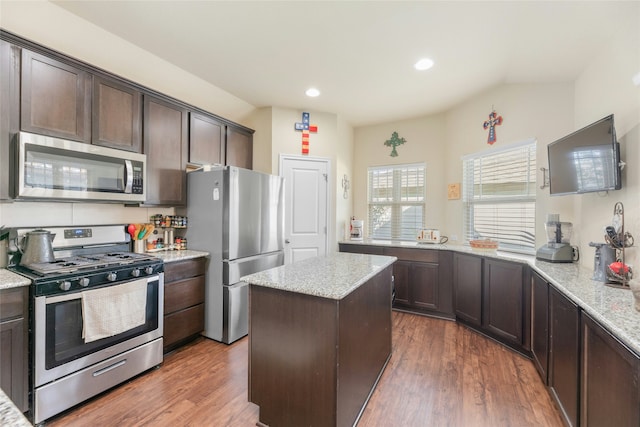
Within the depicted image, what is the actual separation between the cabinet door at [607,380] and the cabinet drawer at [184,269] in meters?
2.96

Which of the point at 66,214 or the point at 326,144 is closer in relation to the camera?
the point at 66,214

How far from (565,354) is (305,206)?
2977 millimetres

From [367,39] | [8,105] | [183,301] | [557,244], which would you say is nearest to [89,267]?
[183,301]

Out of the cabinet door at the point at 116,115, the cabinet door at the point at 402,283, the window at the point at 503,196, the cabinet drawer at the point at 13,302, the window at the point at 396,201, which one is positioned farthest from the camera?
the window at the point at 396,201

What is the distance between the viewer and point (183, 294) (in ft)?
8.82

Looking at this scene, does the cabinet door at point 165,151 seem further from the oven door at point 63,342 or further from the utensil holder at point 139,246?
the oven door at point 63,342

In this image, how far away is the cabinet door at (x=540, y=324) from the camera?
6.78 feet

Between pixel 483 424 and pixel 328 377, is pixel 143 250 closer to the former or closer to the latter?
pixel 328 377

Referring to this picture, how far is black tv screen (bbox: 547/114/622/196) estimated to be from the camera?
5.96ft

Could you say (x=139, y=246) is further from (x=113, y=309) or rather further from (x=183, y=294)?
(x=113, y=309)

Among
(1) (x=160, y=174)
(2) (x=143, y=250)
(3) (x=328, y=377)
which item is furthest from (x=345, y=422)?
(1) (x=160, y=174)

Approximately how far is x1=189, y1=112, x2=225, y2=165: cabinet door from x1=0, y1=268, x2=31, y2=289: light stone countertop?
66.8 inches

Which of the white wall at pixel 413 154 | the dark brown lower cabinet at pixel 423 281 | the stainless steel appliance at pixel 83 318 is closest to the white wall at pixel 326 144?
the white wall at pixel 413 154

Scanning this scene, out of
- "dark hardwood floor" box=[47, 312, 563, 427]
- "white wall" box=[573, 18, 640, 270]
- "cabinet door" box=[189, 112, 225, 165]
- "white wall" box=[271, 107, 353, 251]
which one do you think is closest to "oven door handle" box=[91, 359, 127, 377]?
"dark hardwood floor" box=[47, 312, 563, 427]
